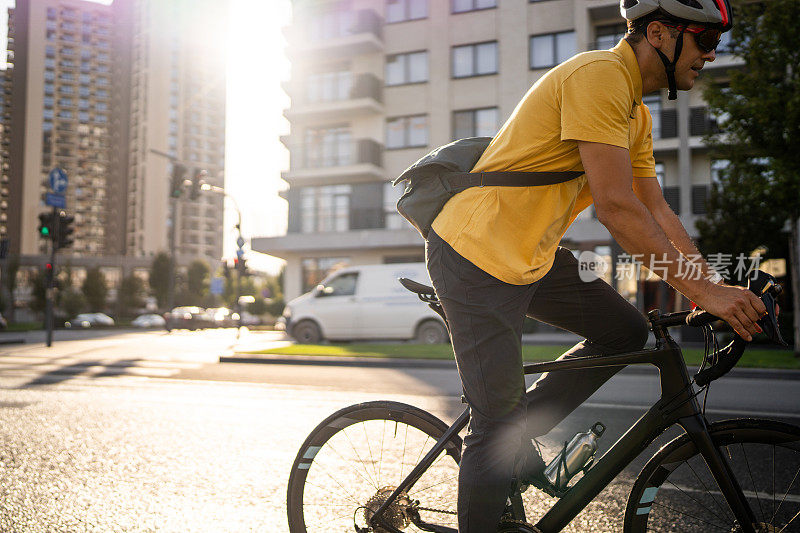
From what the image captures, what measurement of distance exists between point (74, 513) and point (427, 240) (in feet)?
7.70

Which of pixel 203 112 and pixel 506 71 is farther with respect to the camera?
pixel 203 112

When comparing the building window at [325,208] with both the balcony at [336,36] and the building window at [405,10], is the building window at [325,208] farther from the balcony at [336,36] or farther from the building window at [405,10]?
the building window at [405,10]

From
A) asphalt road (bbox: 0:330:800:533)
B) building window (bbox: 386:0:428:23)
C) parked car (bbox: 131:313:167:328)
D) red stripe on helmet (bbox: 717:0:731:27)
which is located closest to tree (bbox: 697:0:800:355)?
asphalt road (bbox: 0:330:800:533)

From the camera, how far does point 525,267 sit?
1.98 metres

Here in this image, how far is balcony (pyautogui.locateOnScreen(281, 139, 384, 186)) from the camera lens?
1123 inches

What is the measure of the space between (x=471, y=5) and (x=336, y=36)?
6.27 meters

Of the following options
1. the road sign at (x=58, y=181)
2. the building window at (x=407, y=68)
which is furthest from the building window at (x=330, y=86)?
the road sign at (x=58, y=181)

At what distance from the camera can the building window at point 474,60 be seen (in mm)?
27078

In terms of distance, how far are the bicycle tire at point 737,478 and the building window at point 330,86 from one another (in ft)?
93.4

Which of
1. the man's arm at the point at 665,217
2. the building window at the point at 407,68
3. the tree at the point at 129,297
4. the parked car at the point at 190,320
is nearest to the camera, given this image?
the man's arm at the point at 665,217

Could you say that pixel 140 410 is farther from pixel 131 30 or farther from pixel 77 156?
pixel 131 30

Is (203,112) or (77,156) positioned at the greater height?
(203,112)

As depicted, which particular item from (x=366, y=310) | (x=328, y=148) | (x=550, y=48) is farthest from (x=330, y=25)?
(x=366, y=310)

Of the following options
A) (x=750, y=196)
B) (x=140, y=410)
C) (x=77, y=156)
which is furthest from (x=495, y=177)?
(x=77, y=156)
